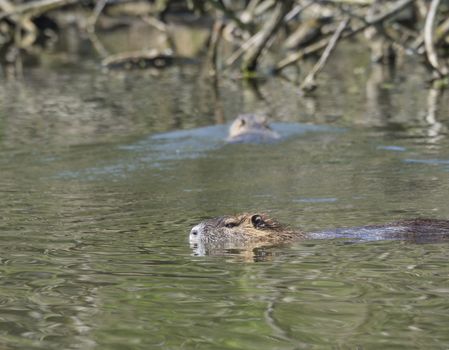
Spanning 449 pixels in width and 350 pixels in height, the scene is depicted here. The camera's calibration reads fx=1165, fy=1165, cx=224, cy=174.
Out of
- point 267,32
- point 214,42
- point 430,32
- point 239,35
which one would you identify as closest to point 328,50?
point 430,32

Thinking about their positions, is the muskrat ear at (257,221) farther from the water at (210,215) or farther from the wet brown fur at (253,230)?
the water at (210,215)

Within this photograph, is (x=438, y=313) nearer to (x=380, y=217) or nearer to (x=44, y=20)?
(x=380, y=217)

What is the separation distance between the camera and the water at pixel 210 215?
6316 millimetres

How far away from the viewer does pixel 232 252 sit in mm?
8539

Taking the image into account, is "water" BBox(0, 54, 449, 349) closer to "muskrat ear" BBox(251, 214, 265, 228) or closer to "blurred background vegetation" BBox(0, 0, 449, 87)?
"muskrat ear" BBox(251, 214, 265, 228)

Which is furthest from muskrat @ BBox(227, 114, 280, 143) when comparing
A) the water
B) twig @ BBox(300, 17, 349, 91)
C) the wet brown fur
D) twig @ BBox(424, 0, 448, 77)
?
the wet brown fur

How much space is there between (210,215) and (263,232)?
135 cm

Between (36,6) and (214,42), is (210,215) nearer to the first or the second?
(214,42)

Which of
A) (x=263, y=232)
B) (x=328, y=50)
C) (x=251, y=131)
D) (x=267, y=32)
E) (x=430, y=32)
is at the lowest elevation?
(x=263, y=232)

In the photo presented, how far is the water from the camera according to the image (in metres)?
6.32

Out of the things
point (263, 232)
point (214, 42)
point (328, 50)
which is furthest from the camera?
point (214, 42)

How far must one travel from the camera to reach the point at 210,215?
1011 cm

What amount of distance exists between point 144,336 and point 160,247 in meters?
2.53

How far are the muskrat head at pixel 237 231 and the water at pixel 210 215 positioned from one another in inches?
6.2
